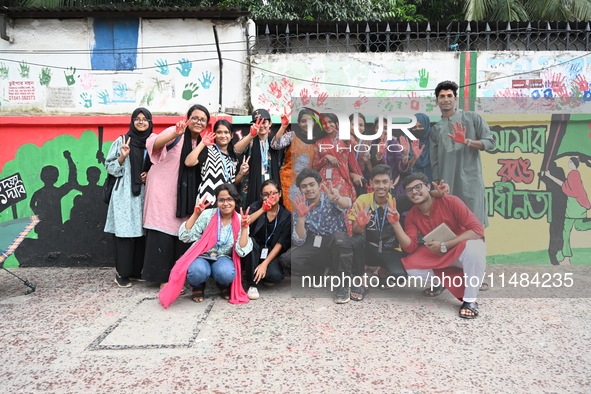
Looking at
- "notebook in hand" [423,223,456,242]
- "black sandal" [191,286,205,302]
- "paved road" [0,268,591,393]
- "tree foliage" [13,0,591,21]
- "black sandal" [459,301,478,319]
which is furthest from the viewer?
"tree foliage" [13,0,591,21]

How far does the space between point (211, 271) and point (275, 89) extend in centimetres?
363

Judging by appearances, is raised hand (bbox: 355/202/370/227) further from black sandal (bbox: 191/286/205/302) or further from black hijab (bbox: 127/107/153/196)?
black hijab (bbox: 127/107/153/196)

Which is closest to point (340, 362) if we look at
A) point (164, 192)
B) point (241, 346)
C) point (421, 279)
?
point (241, 346)

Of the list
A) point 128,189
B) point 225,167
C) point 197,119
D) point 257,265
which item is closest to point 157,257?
point 128,189

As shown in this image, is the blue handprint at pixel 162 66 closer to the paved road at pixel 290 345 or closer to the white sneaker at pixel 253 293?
the paved road at pixel 290 345

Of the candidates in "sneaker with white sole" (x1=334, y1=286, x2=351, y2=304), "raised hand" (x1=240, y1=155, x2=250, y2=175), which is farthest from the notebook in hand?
"raised hand" (x1=240, y1=155, x2=250, y2=175)

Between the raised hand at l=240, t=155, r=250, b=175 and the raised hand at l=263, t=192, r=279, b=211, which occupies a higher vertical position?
the raised hand at l=240, t=155, r=250, b=175

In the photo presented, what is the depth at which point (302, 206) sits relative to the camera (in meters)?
4.00

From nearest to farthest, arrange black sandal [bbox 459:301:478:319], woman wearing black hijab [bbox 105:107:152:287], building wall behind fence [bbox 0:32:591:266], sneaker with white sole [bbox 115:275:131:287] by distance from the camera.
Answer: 1. black sandal [bbox 459:301:478:319]
2. woman wearing black hijab [bbox 105:107:152:287]
3. sneaker with white sole [bbox 115:275:131:287]
4. building wall behind fence [bbox 0:32:591:266]

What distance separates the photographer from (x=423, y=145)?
12.5 ft

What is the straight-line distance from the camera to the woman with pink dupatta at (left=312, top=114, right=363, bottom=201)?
12.8 feet

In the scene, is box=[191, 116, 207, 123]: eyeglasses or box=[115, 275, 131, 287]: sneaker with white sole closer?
box=[191, 116, 207, 123]: eyeglasses

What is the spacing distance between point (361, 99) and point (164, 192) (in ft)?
7.22

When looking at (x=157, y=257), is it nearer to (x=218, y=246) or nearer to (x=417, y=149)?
(x=218, y=246)
